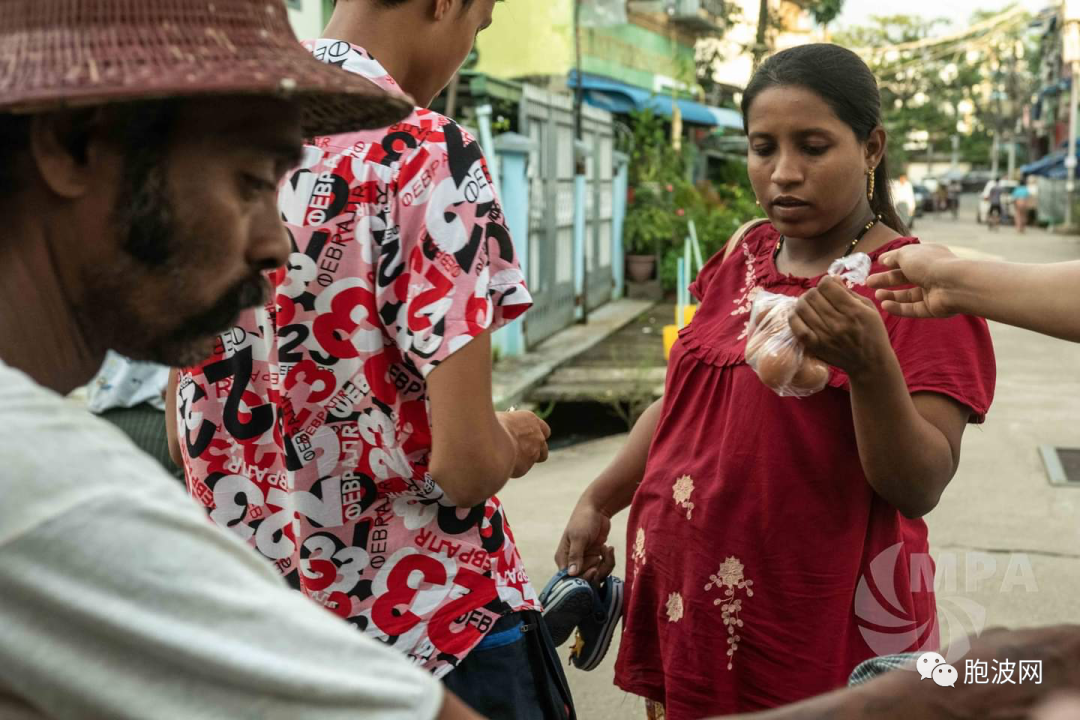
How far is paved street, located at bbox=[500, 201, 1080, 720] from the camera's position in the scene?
14.7ft

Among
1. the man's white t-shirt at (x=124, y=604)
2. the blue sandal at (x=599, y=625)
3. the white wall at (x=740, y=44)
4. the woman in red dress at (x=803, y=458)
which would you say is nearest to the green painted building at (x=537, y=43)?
the white wall at (x=740, y=44)

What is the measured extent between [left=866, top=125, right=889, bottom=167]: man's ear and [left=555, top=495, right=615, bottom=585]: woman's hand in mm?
976

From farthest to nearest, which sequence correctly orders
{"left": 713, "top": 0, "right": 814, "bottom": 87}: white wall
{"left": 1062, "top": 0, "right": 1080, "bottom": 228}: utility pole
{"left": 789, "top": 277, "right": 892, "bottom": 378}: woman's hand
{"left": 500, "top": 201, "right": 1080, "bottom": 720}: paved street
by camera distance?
1. {"left": 1062, "top": 0, "right": 1080, "bottom": 228}: utility pole
2. {"left": 713, "top": 0, "right": 814, "bottom": 87}: white wall
3. {"left": 500, "top": 201, "right": 1080, "bottom": 720}: paved street
4. {"left": 789, "top": 277, "right": 892, "bottom": 378}: woman's hand

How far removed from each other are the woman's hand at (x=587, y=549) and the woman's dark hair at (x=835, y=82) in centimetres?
92

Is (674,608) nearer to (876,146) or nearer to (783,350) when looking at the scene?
(783,350)

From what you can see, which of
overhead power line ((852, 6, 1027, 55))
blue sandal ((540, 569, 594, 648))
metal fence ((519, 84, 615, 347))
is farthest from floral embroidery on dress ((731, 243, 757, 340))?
overhead power line ((852, 6, 1027, 55))

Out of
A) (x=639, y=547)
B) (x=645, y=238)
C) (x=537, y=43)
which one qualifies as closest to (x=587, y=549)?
(x=639, y=547)

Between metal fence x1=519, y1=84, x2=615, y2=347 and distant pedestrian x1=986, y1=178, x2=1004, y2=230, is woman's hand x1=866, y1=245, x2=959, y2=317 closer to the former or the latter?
metal fence x1=519, y1=84, x2=615, y2=347

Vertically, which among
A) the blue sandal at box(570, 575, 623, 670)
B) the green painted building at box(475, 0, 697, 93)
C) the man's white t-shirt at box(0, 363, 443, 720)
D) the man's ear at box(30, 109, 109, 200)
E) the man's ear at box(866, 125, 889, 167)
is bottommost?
the blue sandal at box(570, 575, 623, 670)

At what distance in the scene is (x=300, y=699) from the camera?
90cm

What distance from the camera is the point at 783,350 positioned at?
199 cm

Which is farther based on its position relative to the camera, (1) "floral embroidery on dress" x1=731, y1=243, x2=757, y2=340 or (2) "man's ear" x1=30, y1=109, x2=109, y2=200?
(1) "floral embroidery on dress" x1=731, y1=243, x2=757, y2=340

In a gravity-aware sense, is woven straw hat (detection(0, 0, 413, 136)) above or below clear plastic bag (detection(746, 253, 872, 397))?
above

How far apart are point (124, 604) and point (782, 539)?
1.52 meters
